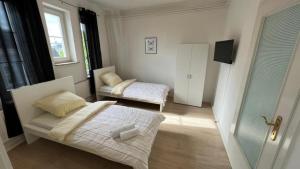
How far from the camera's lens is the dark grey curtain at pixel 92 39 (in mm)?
3080

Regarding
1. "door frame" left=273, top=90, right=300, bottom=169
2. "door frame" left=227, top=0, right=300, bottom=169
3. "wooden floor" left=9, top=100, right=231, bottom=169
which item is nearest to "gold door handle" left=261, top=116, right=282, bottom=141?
"door frame" left=273, top=90, right=300, bottom=169

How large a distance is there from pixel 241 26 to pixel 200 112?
193cm

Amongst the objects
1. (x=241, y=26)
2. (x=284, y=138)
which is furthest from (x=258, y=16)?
(x=284, y=138)

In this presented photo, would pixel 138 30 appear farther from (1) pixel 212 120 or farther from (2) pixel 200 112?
(1) pixel 212 120

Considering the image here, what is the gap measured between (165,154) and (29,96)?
7.33ft

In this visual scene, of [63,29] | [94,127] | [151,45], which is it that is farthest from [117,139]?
[151,45]

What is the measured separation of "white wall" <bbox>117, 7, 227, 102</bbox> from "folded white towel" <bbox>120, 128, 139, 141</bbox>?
2.46 m

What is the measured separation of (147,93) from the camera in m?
3.09

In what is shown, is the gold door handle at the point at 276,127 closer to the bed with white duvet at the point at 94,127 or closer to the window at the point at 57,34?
the bed with white duvet at the point at 94,127

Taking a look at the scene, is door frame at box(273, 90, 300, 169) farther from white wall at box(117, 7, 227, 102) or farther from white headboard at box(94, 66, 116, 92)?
white headboard at box(94, 66, 116, 92)

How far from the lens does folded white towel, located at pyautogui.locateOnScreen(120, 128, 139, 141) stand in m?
1.53

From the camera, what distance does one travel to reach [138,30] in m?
3.79

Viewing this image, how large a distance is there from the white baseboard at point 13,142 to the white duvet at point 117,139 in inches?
45.6

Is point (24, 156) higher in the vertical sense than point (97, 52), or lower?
lower
